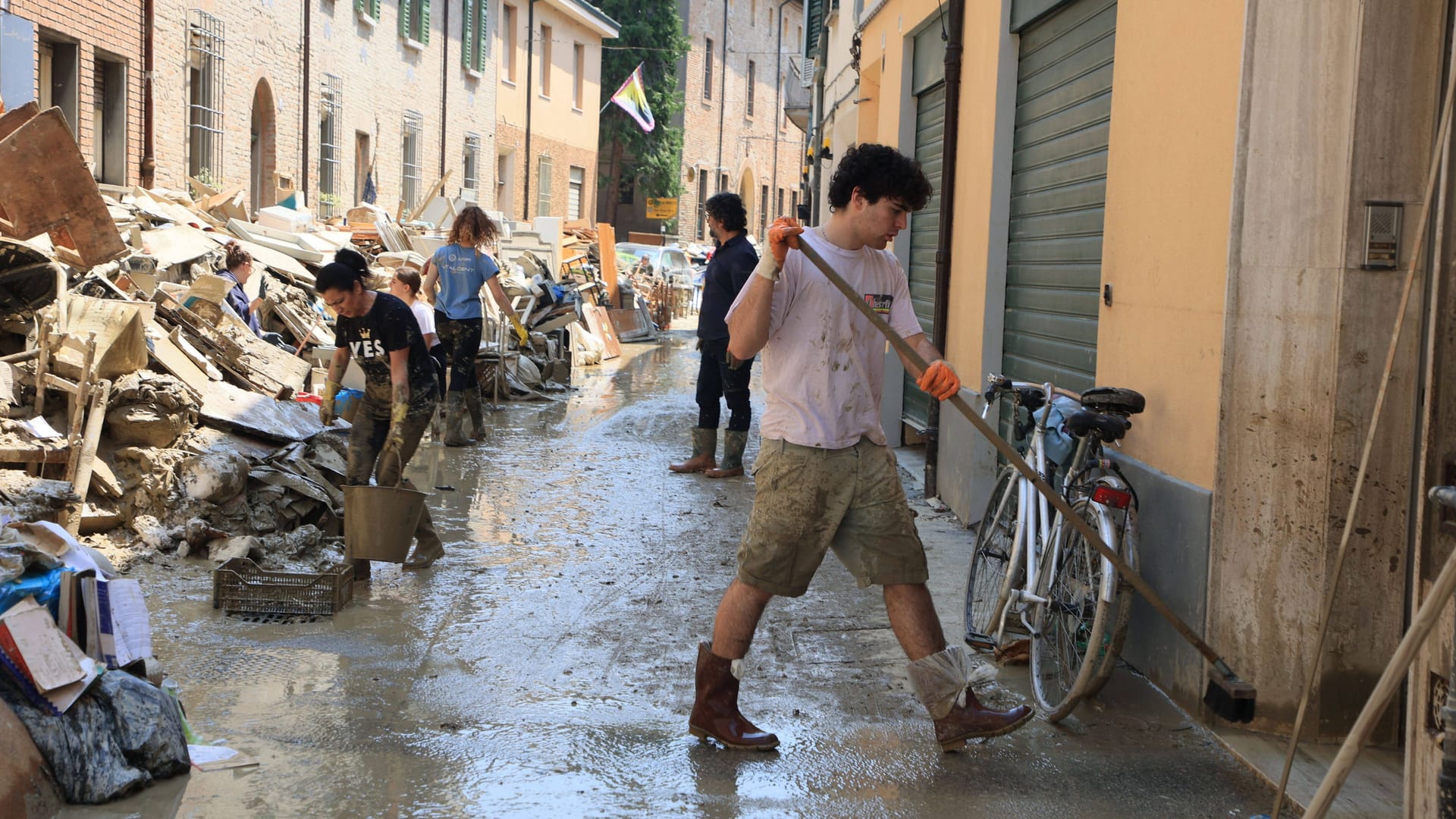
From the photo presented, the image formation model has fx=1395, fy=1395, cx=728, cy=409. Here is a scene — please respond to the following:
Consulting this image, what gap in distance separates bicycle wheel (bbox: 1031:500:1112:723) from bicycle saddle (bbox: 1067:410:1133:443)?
28 centimetres

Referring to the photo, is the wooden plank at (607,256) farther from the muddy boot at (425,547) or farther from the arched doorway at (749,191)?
the arched doorway at (749,191)

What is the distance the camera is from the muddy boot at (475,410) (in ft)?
36.3

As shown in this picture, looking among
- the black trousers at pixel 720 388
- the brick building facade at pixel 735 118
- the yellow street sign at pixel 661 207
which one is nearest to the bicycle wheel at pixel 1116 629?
the black trousers at pixel 720 388

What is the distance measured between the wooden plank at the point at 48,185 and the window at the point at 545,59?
93.0ft

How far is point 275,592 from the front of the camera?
232 inches

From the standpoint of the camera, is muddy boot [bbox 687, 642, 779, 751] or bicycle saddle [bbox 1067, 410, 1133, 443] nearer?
muddy boot [bbox 687, 642, 779, 751]

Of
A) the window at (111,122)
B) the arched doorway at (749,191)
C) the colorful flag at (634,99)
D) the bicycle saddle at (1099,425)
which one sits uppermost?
the colorful flag at (634,99)

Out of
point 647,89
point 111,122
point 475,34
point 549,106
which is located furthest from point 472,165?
point 111,122

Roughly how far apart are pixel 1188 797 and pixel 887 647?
5.64 ft

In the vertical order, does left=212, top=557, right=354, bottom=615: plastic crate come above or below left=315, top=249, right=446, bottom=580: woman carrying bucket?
below

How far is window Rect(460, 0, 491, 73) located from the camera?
3047cm

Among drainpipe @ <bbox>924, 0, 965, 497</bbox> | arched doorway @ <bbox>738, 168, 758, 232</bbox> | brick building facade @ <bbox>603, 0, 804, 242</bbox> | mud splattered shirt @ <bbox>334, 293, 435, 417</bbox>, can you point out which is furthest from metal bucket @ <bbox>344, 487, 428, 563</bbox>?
arched doorway @ <bbox>738, 168, 758, 232</bbox>

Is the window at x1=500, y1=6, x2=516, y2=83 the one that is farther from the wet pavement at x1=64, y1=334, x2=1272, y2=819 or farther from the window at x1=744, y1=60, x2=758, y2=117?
the wet pavement at x1=64, y1=334, x2=1272, y2=819

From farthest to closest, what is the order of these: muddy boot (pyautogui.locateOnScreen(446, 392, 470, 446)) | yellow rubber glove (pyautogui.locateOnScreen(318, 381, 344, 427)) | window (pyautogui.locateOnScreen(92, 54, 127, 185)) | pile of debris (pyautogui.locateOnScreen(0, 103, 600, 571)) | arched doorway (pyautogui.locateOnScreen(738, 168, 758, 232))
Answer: arched doorway (pyautogui.locateOnScreen(738, 168, 758, 232))
window (pyautogui.locateOnScreen(92, 54, 127, 185))
muddy boot (pyautogui.locateOnScreen(446, 392, 470, 446))
yellow rubber glove (pyautogui.locateOnScreen(318, 381, 344, 427))
pile of debris (pyautogui.locateOnScreen(0, 103, 600, 571))
